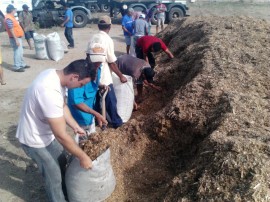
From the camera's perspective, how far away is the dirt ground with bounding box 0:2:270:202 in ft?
8.70

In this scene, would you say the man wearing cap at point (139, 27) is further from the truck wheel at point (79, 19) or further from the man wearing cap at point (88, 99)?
the truck wheel at point (79, 19)

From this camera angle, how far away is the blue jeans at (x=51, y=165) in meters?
3.08

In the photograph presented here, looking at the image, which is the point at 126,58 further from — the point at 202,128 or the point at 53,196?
the point at 53,196

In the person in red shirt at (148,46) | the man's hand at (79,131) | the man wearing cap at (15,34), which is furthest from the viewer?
the man wearing cap at (15,34)

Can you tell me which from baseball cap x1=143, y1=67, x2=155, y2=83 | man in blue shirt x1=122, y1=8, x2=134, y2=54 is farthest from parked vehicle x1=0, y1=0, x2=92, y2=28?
baseball cap x1=143, y1=67, x2=155, y2=83

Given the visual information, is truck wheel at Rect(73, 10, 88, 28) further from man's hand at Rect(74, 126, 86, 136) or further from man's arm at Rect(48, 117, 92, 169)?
man's arm at Rect(48, 117, 92, 169)

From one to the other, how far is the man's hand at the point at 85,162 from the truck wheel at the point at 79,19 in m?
16.4

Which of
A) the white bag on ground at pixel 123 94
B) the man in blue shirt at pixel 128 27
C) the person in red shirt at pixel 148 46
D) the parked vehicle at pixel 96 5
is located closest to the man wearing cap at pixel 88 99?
the white bag on ground at pixel 123 94

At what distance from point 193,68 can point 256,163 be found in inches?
134

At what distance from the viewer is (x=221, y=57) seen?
5.76 meters

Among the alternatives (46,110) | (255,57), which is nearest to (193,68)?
(255,57)

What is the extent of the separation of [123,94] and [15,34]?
5.64 m

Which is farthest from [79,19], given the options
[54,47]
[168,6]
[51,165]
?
[51,165]

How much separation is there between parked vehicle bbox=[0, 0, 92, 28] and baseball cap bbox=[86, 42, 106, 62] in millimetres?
14116
